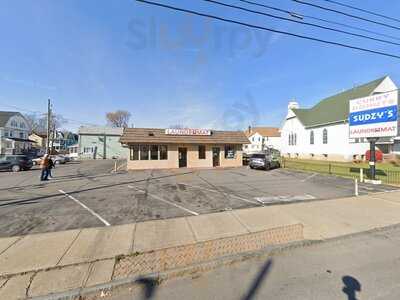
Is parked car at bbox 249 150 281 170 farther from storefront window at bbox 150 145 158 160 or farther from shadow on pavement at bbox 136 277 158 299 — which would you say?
shadow on pavement at bbox 136 277 158 299

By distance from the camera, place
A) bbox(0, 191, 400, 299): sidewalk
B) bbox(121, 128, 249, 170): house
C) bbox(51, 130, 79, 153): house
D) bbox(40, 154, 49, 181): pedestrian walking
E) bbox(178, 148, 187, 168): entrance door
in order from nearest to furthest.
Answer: bbox(0, 191, 400, 299): sidewalk → bbox(40, 154, 49, 181): pedestrian walking → bbox(121, 128, 249, 170): house → bbox(178, 148, 187, 168): entrance door → bbox(51, 130, 79, 153): house

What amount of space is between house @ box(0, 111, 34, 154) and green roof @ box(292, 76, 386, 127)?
55730 millimetres

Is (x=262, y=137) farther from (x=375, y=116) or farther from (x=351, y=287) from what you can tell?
(x=351, y=287)

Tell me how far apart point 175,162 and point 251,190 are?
1345cm

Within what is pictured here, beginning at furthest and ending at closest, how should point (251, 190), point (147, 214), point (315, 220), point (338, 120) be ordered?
1. point (338, 120)
2. point (251, 190)
3. point (147, 214)
4. point (315, 220)

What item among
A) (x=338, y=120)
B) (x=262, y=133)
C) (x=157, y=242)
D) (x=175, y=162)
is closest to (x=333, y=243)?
(x=157, y=242)

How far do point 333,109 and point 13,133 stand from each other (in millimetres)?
70098

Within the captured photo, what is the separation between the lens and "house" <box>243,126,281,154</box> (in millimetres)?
84438

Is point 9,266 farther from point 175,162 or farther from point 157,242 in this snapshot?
point 175,162

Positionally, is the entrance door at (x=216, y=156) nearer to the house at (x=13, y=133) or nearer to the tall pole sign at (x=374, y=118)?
the tall pole sign at (x=374, y=118)

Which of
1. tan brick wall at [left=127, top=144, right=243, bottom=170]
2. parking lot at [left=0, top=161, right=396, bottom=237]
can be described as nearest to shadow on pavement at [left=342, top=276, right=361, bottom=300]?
parking lot at [left=0, top=161, right=396, bottom=237]

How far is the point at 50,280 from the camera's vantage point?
3.68 meters

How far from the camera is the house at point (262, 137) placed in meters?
84.4

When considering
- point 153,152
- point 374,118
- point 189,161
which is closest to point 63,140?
point 153,152
